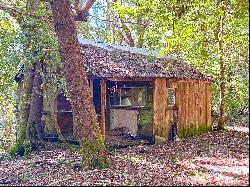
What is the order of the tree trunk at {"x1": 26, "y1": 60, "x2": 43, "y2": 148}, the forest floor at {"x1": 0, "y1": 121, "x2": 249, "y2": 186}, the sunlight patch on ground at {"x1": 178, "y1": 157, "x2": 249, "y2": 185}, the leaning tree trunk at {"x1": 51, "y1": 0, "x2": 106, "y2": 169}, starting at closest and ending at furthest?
the sunlight patch on ground at {"x1": 178, "y1": 157, "x2": 249, "y2": 185}
the forest floor at {"x1": 0, "y1": 121, "x2": 249, "y2": 186}
the leaning tree trunk at {"x1": 51, "y1": 0, "x2": 106, "y2": 169}
the tree trunk at {"x1": 26, "y1": 60, "x2": 43, "y2": 148}

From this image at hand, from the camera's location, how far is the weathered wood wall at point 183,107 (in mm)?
13555

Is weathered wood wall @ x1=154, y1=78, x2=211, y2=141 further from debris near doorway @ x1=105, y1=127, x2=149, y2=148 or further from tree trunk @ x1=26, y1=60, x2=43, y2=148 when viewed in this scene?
tree trunk @ x1=26, y1=60, x2=43, y2=148

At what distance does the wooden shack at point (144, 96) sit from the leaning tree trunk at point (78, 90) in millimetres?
3153

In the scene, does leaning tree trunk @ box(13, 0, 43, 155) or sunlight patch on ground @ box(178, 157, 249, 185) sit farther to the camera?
leaning tree trunk @ box(13, 0, 43, 155)


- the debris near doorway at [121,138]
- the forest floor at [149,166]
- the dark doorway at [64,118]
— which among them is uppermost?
the dark doorway at [64,118]

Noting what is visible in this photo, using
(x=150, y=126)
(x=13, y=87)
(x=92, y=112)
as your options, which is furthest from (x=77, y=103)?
(x=13, y=87)

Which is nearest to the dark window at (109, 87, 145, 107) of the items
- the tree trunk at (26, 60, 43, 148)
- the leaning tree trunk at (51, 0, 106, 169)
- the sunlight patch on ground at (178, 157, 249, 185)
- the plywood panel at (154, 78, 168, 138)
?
the plywood panel at (154, 78, 168, 138)

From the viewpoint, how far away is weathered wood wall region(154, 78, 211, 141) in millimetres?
13555

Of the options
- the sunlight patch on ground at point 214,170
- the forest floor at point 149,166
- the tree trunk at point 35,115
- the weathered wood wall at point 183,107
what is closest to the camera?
the sunlight patch on ground at point 214,170

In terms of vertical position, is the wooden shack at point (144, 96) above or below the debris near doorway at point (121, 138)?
above

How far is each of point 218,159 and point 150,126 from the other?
14.0ft

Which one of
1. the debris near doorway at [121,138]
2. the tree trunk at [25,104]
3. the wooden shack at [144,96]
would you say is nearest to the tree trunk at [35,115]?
the tree trunk at [25,104]

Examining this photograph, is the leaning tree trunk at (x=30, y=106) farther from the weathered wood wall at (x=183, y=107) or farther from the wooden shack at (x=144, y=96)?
the weathered wood wall at (x=183, y=107)

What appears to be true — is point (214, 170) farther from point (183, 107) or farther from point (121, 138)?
point (183, 107)
